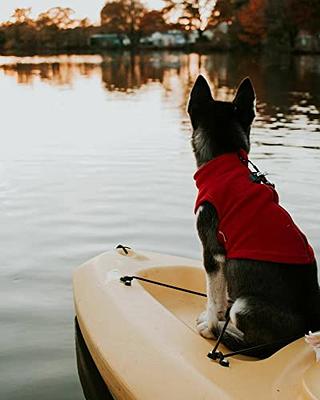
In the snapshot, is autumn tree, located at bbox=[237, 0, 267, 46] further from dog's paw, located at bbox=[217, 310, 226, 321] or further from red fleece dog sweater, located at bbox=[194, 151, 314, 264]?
dog's paw, located at bbox=[217, 310, 226, 321]

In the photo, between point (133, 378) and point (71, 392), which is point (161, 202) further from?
point (133, 378)

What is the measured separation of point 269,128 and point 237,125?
1183 centimetres

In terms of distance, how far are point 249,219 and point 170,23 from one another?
357 ft

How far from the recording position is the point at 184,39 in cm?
10369

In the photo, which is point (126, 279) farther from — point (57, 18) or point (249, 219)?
point (57, 18)

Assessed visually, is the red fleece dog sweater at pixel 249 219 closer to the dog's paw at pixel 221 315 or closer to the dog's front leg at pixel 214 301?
the dog's front leg at pixel 214 301

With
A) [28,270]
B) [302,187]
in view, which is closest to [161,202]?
[302,187]

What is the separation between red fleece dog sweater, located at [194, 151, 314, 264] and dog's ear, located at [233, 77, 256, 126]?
34 cm

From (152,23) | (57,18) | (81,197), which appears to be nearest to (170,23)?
(152,23)

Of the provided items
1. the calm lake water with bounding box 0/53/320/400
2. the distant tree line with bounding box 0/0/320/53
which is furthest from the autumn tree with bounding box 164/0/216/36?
the calm lake water with bounding box 0/53/320/400

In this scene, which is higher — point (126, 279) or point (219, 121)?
point (219, 121)

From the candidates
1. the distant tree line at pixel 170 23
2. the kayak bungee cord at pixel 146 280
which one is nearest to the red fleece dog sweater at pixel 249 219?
the kayak bungee cord at pixel 146 280

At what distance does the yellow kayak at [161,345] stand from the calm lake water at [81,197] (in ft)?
1.86

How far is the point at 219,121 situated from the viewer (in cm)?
419
